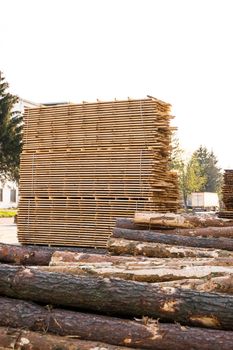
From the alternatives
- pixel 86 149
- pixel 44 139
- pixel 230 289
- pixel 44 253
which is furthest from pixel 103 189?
pixel 230 289

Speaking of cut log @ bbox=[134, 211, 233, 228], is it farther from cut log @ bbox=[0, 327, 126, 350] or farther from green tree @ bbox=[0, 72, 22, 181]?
green tree @ bbox=[0, 72, 22, 181]

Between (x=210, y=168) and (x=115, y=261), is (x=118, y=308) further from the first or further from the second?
(x=210, y=168)

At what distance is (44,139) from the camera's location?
14.3 metres

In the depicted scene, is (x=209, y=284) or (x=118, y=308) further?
(x=209, y=284)

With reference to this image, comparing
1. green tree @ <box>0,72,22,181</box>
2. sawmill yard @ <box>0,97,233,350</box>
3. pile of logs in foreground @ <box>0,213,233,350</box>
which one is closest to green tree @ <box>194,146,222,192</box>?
green tree @ <box>0,72,22,181</box>

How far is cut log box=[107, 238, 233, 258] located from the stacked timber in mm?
2367

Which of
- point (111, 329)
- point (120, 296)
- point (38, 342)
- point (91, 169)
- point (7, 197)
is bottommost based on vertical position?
point (38, 342)

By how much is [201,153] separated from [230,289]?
300ft

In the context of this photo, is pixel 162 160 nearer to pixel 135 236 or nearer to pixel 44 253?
pixel 135 236

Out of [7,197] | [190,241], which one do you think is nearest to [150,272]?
[190,241]

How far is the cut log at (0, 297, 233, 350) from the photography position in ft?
12.8

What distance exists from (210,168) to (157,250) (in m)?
84.4

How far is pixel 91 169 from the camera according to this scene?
1348cm

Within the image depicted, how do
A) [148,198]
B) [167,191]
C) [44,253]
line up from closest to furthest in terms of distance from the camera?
[44,253]
[148,198]
[167,191]
